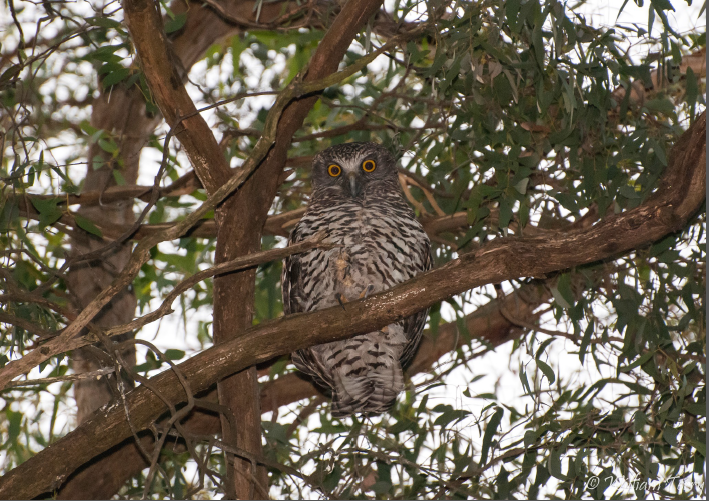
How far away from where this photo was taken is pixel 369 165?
12.4ft

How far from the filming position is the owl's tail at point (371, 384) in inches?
142

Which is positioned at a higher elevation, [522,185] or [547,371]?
[522,185]

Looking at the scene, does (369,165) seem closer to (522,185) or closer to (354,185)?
(354,185)

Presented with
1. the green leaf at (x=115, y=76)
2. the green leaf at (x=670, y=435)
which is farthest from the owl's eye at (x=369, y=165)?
the green leaf at (x=670, y=435)

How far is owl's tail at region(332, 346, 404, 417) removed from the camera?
3604 millimetres

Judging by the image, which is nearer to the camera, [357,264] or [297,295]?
[357,264]

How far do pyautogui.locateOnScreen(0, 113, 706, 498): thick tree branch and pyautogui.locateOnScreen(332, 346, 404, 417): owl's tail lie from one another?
3.39 ft

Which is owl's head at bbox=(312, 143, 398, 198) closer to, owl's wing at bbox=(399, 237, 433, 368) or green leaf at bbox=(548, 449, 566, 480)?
owl's wing at bbox=(399, 237, 433, 368)

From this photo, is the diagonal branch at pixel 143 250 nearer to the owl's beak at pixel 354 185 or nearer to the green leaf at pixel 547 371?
the owl's beak at pixel 354 185

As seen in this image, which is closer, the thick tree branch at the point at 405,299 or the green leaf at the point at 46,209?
the thick tree branch at the point at 405,299

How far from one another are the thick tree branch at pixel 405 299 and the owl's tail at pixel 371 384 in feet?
3.39

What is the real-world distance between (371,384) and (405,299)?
1.23 metres

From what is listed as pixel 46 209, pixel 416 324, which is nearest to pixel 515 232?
pixel 416 324

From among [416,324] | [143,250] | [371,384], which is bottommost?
[143,250]
